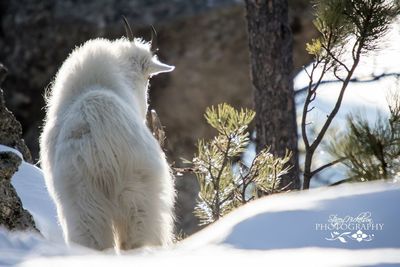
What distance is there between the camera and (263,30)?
6.27 m

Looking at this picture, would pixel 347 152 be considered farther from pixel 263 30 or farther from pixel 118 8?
pixel 118 8

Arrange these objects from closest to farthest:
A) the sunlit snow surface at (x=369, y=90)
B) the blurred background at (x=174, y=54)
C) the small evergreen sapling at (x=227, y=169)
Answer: the sunlit snow surface at (x=369, y=90) < the small evergreen sapling at (x=227, y=169) < the blurred background at (x=174, y=54)

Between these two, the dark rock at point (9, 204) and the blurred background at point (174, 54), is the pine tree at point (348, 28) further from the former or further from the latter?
the blurred background at point (174, 54)

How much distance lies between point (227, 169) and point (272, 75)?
159 cm

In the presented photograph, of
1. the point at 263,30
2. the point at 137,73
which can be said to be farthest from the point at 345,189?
the point at 263,30

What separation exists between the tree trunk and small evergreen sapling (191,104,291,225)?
4.61 ft

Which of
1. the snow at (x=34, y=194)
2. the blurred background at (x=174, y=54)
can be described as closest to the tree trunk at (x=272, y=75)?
the snow at (x=34, y=194)

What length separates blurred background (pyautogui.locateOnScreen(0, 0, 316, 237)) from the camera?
36.6 feet

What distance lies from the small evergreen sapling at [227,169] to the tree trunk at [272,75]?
140 centimetres

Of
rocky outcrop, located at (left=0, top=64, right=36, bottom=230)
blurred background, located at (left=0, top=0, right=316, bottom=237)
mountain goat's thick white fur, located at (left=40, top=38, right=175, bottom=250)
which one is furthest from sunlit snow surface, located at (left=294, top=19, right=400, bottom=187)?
blurred background, located at (left=0, top=0, right=316, bottom=237)

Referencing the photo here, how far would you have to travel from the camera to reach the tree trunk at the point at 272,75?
20.5ft

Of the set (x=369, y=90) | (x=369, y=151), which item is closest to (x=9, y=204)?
(x=369, y=151)

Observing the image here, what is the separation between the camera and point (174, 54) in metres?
11.5

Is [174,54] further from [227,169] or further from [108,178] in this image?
[108,178]
